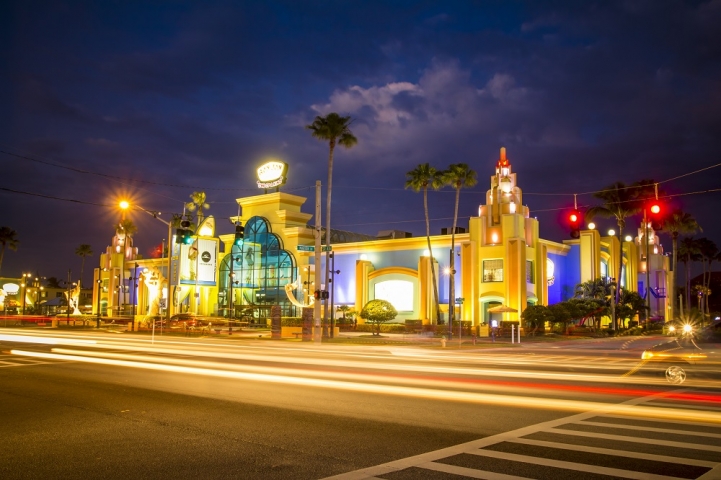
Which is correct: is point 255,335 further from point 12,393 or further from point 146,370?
point 12,393

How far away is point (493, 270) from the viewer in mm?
56938

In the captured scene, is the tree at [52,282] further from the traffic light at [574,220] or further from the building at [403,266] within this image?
the traffic light at [574,220]

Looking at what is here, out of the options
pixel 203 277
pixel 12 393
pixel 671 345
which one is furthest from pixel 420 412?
pixel 203 277

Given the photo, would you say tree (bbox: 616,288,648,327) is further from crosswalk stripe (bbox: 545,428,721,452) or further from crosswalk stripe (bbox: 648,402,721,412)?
crosswalk stripe (bbox: 545,428,721,452)

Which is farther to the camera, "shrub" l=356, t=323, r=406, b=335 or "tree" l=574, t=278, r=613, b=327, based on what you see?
"tree" l=574, t=278, r=613, b=327

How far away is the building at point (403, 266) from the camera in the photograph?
56812 mm

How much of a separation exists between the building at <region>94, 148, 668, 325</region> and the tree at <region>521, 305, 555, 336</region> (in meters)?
3.86

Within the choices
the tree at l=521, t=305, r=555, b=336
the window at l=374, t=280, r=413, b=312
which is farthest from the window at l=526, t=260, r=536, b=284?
the window at l=374, t=280, r=413, b=312

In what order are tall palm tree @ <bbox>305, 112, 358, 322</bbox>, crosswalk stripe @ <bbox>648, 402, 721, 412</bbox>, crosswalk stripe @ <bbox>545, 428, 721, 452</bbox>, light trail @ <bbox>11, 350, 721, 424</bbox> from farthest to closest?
tall palm tree @ <bbox>305, 112, 358, 322</bbox> → crosswalk stripe @ <bbox>648, 402, 721, 412</bbox> → light trail @ <bbox>11, 350, 721, 424</bbox> → crosswalk stripe @ <bbox>545, 428, 721, 452</bbox>

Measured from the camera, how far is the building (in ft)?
186

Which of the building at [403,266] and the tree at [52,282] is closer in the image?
the building at [403,266]

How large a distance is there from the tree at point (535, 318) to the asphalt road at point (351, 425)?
106ft

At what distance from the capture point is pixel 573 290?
65125 mm

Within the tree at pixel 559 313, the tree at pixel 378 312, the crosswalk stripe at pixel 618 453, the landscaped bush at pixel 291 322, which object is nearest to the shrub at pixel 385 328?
the tree at pixel 378 312
